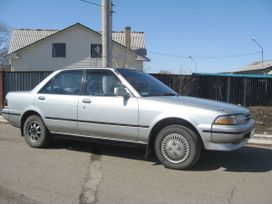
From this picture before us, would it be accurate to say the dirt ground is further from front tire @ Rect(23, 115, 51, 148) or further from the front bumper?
front tire @ Rect(23, 115, 51, 148)

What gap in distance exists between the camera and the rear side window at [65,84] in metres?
8.25

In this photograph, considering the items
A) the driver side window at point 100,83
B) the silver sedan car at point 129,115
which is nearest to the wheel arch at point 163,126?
the silver sedan car at point 129,115

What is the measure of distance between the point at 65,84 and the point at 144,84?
1525 millimetres

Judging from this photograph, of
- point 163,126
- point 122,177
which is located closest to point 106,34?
point 163,126

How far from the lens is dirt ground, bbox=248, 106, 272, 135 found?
38.2 feet

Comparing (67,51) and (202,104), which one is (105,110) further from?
(67,51)

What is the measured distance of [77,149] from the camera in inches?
344

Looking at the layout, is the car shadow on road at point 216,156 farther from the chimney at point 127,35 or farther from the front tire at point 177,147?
the chimney at point 127,35

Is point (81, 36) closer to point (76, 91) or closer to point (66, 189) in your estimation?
point (76, 91)

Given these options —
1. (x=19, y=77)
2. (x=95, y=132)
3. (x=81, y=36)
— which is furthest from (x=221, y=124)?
(x=81, y=36)

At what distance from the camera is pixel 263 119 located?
13.0m

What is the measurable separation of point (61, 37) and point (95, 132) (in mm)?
32621

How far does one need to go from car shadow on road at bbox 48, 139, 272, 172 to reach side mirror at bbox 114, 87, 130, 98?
1.17 meters

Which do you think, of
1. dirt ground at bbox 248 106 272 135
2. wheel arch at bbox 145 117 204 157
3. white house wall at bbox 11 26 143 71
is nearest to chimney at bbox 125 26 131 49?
white house wall at bbox 11 26 143 71
